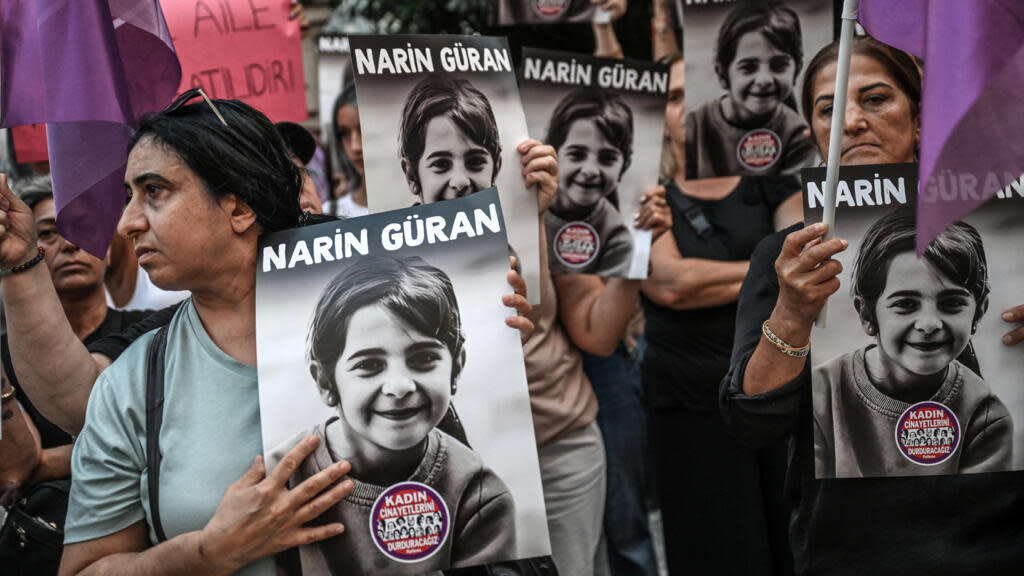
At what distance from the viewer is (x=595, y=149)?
369 cm

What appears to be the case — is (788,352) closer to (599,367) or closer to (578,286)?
(578,286)

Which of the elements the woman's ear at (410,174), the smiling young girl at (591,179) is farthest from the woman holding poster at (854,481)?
the smiling young girl at (591,179)

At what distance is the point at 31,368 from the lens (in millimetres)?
2562

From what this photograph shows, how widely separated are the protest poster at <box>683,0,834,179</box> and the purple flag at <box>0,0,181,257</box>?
1.80m

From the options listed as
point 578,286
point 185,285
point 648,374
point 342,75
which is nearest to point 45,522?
point 185,285

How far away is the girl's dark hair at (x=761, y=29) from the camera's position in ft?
12.2

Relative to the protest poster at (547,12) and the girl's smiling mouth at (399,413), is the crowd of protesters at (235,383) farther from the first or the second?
the protest poster at (547,12)

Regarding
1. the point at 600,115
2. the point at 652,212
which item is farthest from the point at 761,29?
the point at 652,212

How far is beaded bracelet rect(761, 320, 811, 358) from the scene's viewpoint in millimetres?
2396

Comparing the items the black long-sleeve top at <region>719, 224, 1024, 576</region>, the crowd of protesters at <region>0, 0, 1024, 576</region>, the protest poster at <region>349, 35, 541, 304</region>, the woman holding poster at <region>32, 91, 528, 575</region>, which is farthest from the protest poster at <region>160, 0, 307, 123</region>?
the black long-sleeve top at <region>719, 224, 1024, 576</region>

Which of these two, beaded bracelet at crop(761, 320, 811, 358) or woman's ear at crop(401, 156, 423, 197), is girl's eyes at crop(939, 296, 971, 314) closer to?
beaded bracelet at crop(761, 320, 811, 358)

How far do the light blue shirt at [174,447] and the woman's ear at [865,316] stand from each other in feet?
4.27

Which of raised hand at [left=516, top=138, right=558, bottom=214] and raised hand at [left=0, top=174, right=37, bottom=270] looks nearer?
raised hand at [left=0, top=174, right=37, bottom=270]

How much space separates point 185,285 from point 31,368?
1.78 ft
